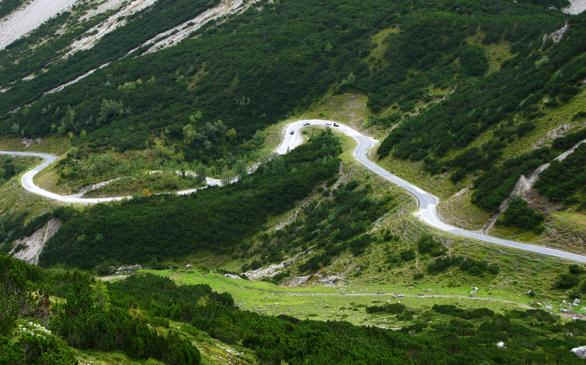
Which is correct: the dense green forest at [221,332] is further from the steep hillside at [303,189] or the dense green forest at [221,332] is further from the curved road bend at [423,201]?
the curved road bend at [423,201]

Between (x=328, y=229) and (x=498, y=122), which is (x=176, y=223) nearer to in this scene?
(x=328, y=229)

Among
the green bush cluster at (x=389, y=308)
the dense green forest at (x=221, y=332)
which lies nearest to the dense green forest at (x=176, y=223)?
the green bush cluster at (x=389, y=308)

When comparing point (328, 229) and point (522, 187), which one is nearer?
point (522, 187)

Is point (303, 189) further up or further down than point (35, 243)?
further down

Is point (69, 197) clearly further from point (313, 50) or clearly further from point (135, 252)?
point (313, 50)

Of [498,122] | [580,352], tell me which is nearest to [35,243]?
[498,122]

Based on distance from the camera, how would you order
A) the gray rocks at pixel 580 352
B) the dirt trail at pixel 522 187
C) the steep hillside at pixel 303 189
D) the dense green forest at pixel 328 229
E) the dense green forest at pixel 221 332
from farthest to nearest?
1. the dense green forest at pixel 328 229
2. the dirt trail at pixel 522 187
3. the gray rocks at pixel 580 352
4. the steep hillside at pixel 303 189
5. the dense green forest at pixel 221 332
